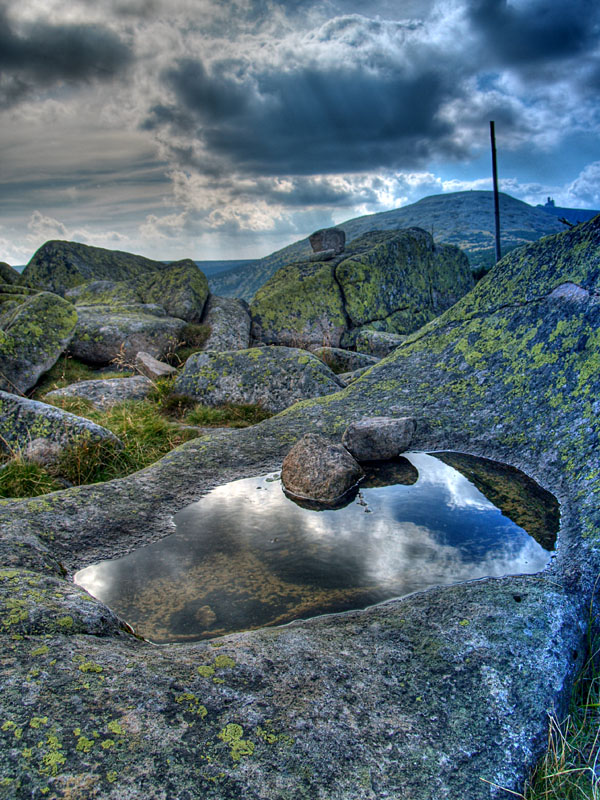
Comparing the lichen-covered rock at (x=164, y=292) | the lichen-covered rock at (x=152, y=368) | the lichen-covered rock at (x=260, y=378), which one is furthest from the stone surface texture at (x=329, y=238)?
the lichen-covered rock at (x=260, y=378)

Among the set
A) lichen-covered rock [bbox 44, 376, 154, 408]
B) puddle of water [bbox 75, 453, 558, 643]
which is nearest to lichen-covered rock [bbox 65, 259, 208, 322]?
lichen-covered rock [bbox 44, 376, 154, 408]

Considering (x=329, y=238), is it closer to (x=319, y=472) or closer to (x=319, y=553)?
(x=319, y=472)

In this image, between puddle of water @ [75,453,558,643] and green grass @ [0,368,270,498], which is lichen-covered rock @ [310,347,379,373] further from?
puddle of water @ [75,453,558,643]

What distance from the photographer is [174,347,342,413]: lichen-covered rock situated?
970 cm

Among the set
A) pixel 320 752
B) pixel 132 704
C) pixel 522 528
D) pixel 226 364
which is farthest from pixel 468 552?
pixel 226 364

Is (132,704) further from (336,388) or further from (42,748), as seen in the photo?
(336,388)

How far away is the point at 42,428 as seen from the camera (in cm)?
723

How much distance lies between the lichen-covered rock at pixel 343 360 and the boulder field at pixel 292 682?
844 cm

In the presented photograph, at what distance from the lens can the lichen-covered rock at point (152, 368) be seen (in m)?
12.5

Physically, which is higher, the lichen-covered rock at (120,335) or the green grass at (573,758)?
the lichen-covered rock at (120,335)

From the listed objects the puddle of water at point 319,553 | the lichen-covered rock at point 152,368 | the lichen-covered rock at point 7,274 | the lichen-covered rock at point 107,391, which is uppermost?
the lichen-covered rock at point 7,274

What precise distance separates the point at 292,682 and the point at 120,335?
13.7 meters

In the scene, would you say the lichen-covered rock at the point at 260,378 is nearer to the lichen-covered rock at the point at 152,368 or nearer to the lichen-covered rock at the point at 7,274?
the lichen-covered rock at the point at 152,368

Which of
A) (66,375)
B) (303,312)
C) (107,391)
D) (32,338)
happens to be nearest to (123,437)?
(107,391)
